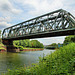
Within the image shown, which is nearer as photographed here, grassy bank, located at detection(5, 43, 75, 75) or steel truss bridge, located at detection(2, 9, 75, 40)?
grassy bank, located at detection(5, 43, 75, 75)

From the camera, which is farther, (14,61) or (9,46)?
(9,46)

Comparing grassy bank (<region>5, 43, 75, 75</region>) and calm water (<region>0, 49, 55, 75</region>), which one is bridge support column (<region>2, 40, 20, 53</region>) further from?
grassy bank (<region>5, 43, 75, 75</region>)

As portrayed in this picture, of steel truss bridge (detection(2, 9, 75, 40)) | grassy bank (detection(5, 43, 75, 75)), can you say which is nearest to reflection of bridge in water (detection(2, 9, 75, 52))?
steel truss bridge (detection(2, 9, 75, 40))

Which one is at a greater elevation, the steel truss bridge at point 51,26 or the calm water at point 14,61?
the steel truss bridge at point 51,26

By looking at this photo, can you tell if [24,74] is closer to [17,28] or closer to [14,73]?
[14,73]

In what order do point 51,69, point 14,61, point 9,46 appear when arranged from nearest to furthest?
1. point 51,69
2. point 14,61
3. point 9,46

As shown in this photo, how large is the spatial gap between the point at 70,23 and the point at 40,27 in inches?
556

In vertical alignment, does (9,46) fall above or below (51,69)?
above

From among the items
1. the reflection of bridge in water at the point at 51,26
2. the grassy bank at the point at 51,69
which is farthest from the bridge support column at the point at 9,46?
the grassy bank at the point at 51,69

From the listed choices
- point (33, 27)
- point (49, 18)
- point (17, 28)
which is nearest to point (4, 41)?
point (17, 28)

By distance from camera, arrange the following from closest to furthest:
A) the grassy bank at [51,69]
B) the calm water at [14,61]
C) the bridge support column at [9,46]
→ the grassy bank at [51,69] → the calm water at [14,61] → the bridge support column at [9,46]

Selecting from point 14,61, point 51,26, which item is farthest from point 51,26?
point 14,61

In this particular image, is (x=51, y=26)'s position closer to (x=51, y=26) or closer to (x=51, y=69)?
(x=51, y=26)

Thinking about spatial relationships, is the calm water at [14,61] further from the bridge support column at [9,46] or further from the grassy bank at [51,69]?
the bridge support column at [9,46]
